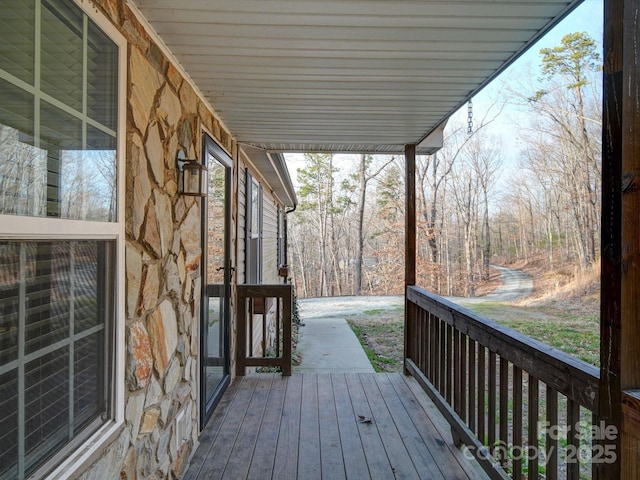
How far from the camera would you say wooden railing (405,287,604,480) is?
1.48 meters

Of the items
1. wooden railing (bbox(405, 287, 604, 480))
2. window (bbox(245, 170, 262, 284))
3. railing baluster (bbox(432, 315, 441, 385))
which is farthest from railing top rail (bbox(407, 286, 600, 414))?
window (bbox(245, 170, 262, 284))

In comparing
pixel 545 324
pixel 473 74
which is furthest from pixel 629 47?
pixel 545 324

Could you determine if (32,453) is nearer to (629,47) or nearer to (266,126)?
(629,47)

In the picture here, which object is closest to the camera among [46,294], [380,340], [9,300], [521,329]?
[9,300]

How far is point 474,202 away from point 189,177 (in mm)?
16720

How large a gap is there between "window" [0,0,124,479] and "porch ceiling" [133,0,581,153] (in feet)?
1.74

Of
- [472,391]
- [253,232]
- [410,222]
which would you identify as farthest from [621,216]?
[253,232]

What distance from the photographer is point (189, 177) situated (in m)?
2.24

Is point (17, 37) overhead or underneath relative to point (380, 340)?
overhead

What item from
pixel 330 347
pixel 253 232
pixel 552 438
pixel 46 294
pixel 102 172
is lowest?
pixel 330 347

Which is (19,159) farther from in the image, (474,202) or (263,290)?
(474,202)

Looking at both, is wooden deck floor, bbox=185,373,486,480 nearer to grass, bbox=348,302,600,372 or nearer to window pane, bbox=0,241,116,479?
window pane, bbox=0,241,116,479

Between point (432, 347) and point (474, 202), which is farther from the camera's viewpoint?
point (474, 202)

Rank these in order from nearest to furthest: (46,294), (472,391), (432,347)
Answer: (46,294), (472,391), (432,347)
